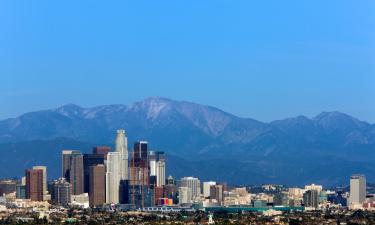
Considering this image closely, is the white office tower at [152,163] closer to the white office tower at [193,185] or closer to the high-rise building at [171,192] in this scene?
the high-rise building at [171,192]

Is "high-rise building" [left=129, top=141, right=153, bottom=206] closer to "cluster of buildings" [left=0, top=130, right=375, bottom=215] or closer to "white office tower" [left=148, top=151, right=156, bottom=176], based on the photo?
"cluster of buildings" [left=0, top=130, right=375, bottom=215]

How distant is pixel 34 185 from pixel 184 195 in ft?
40.4

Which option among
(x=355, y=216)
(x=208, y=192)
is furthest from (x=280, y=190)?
(x=355, y=216)

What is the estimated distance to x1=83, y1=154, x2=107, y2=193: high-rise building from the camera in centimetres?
12156

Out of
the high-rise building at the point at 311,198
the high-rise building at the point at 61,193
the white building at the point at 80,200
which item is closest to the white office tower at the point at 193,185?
the white building at the point at 80,200

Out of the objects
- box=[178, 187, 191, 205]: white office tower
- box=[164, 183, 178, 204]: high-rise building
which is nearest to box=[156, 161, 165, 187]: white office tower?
box=[164, 183, 178, 204]: high-rise building

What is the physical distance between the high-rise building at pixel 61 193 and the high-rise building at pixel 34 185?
1.13 m

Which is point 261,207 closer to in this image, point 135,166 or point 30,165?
point 135,166

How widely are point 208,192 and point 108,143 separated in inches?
2686

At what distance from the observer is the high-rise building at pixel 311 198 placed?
359 ft

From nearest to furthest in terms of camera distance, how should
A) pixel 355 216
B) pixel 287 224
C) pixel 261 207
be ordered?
pixel 287 224
pixel 355 216
pixel 261 207

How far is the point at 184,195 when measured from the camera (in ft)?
384

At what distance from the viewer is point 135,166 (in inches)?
4902

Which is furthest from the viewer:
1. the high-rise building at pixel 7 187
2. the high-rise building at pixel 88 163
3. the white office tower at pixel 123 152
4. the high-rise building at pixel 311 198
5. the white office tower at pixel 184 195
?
the white office tower at pixel 123 152
